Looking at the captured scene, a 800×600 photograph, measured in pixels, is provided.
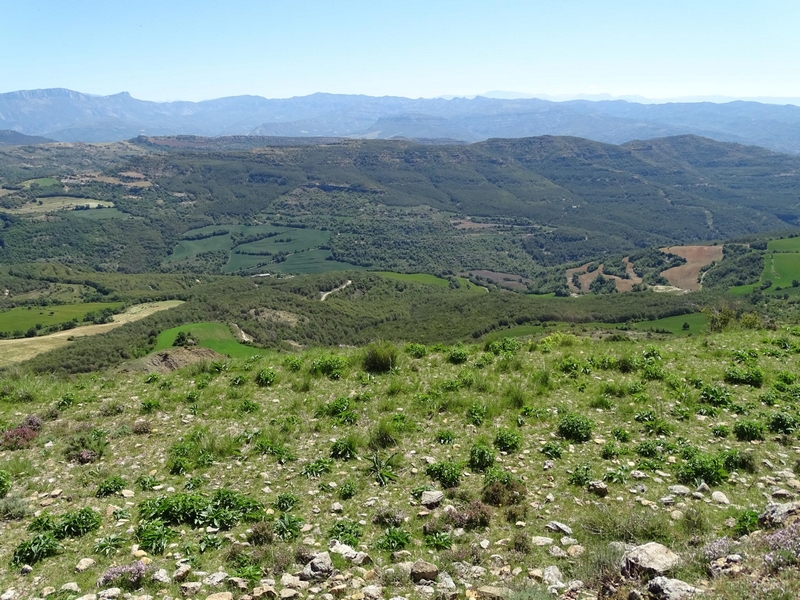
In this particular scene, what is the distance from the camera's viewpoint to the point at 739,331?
19000mm

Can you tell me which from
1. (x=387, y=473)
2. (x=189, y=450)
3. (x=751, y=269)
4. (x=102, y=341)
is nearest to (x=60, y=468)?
(x=189, y=450)

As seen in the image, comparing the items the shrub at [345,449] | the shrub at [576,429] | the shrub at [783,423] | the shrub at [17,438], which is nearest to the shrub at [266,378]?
the shrub at [345,449]

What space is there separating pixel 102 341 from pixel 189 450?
279 ft

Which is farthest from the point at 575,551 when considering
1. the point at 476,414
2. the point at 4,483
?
the point at 4,483

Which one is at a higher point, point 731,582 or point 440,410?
point 731,582

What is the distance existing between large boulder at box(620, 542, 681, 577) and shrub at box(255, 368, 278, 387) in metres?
10.9

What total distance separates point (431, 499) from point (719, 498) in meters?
4.98

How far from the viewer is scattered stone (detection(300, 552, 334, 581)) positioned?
6.55 m

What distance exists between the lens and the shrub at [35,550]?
23.2 ft

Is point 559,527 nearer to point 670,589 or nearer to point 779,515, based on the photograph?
point 670,589

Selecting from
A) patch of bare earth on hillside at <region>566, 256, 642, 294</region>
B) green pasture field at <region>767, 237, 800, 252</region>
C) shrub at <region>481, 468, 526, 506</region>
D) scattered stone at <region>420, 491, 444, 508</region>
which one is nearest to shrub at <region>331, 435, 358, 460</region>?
scattered stone at <region>420, 491, 444, 508</region>

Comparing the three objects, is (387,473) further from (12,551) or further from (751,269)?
(751,269)

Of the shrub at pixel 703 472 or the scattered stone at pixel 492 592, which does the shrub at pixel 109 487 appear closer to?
the scattered stone at pixel 492 592

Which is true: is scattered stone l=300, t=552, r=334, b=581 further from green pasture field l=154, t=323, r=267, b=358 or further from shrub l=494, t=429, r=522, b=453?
green pasture field l=154, t=323, r=267, b=358
